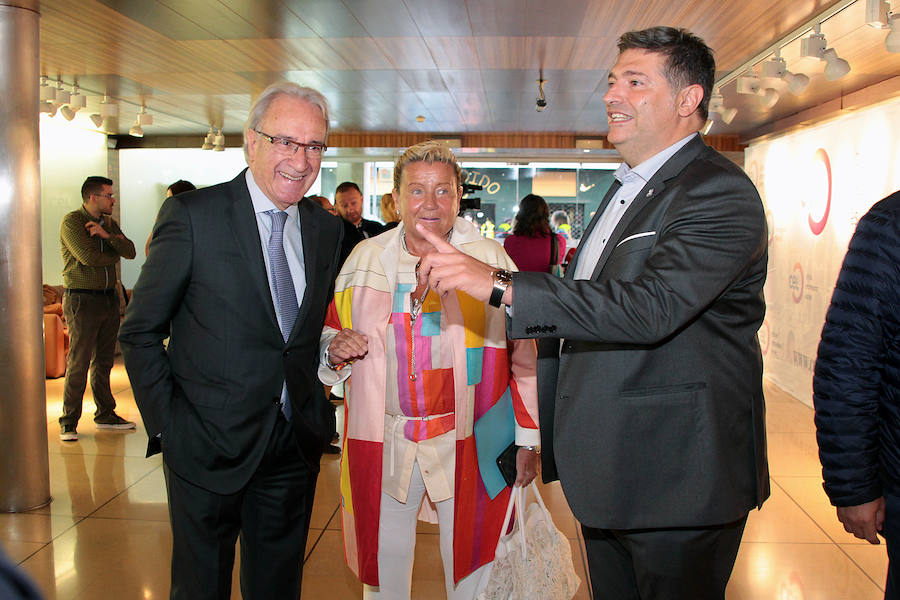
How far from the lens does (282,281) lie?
80.5 inches

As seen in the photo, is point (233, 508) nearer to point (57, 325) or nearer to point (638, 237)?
point (638, 237)

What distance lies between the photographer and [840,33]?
18.1 feet

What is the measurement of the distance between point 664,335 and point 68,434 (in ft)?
18.4

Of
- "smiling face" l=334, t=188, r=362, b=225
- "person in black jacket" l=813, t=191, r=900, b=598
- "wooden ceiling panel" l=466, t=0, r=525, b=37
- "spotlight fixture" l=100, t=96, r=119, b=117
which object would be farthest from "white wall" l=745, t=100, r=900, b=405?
"spotlight fixture" l=100, t=96, r=119, b=117

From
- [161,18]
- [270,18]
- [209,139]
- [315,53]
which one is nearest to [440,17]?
[270,18]

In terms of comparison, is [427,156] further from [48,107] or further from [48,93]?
[48,107]

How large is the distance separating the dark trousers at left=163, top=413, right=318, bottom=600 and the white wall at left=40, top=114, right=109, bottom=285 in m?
9.90

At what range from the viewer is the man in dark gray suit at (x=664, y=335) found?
137cm

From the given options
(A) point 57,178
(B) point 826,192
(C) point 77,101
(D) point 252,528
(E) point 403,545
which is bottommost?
(E) point 403,545

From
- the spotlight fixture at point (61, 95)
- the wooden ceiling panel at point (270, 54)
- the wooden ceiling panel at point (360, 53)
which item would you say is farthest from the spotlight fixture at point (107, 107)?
the wooden ceiling panel at point (360, 53)

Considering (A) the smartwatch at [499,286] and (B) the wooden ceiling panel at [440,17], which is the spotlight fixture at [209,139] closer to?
(B) the wooden ceiling panel at [440,17]

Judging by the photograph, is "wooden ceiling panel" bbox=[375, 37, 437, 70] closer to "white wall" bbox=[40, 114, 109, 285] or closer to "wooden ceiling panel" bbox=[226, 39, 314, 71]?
"wooden ceiling panel" bbox=[226, 39, 314, 71]

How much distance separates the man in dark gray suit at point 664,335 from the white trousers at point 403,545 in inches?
28.9

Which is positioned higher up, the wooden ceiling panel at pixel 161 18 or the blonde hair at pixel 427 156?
the wooden ceiling panel at pixel 161 18
